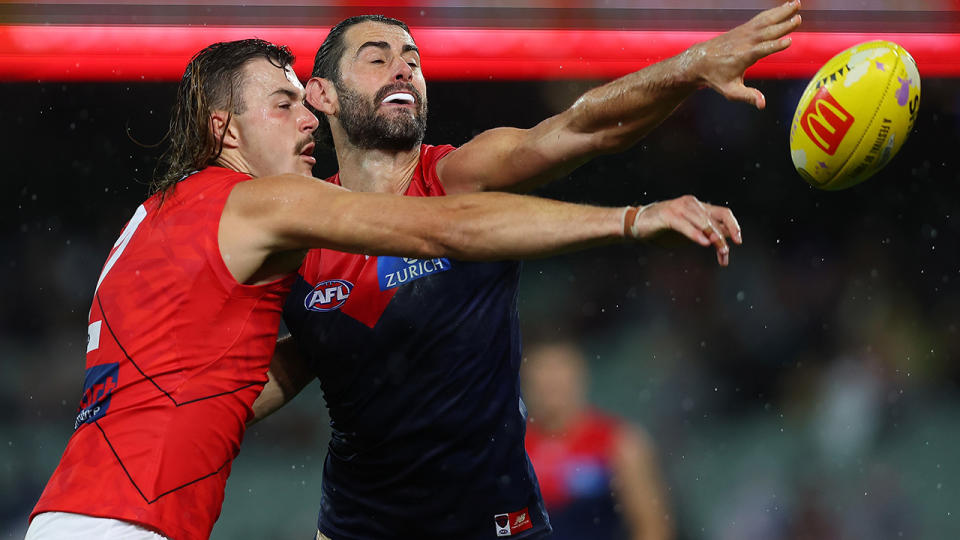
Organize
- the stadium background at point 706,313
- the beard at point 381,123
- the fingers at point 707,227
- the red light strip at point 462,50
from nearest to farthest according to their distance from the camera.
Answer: the fingers at point 707,227, the beard at point 381,123, the red light strip at point 462,50, the stadium background at point 706,313

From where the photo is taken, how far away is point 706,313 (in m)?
5.89

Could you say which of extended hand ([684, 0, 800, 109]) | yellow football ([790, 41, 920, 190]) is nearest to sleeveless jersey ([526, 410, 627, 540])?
yellow football ([790, 41, 920, 190])

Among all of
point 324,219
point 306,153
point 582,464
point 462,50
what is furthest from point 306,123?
point 582,464

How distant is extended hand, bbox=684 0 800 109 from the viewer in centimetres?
214

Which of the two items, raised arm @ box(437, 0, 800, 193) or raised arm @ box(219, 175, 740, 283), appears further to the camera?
raised arm @ box(437, 0, 800, 193)

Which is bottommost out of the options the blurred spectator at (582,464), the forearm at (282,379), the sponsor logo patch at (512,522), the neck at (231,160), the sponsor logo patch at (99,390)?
the sponsor logo patch at (512,522)

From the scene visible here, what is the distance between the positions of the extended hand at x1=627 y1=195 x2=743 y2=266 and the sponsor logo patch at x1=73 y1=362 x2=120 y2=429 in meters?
→ 1.14

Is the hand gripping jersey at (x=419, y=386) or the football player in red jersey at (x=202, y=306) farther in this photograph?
the hand gripping jersey at (x=419, y=386)

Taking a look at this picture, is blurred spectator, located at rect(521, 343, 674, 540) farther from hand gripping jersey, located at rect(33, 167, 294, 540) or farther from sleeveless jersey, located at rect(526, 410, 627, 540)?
hand gripping jersey, located at rect(33, 167, 294, 540)

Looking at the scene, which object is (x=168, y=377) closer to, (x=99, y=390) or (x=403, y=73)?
(x=99, y=390)

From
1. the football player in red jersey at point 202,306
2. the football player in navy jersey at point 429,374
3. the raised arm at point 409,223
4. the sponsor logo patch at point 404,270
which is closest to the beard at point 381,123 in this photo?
the football player in navy jersey at point 429,374

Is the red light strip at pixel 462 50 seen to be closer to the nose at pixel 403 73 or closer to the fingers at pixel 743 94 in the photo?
the nose at pixel 403 73

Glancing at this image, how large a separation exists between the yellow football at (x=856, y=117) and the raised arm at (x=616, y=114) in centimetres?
37

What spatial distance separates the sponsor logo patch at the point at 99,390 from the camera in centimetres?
197
